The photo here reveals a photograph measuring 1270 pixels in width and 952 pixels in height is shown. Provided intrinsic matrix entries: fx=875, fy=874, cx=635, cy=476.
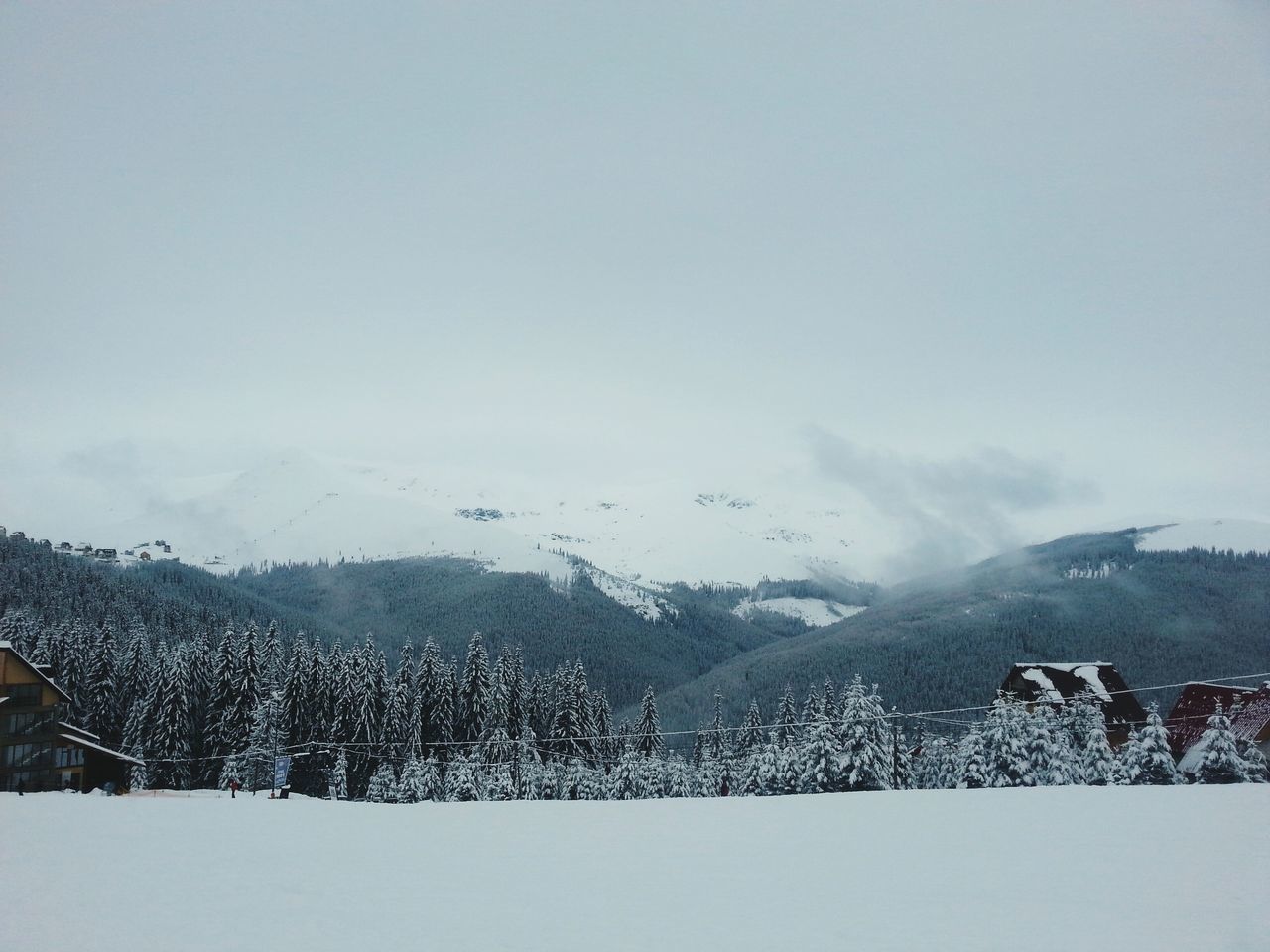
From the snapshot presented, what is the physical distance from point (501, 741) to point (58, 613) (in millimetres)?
64991

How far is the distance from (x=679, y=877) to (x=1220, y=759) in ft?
105

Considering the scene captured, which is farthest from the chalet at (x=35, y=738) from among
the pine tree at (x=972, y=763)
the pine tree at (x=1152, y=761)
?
the pine tree at (x=1152, y=761)

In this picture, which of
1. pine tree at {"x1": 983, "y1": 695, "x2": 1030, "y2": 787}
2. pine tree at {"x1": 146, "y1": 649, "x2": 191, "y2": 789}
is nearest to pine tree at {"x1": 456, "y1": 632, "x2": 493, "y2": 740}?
pine tree at {"x1": 146, "y1": 649, "x2": 191, "y2": 789}

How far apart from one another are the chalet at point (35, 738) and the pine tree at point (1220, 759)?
55264 millimetres

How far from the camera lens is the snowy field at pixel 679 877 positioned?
11.0 meters

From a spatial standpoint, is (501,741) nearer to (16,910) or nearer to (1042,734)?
(1042,734)

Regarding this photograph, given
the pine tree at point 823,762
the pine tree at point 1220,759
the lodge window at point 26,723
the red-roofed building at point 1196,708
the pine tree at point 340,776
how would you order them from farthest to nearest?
the pine tree at point 340,776, the red-roofed building at point 1196,708, the lodge window at point 26,723, the pine tree at point 823,762, the pine tree at point 1220,759

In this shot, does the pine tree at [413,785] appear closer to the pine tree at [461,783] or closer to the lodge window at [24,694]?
the pine tree at [461,783]

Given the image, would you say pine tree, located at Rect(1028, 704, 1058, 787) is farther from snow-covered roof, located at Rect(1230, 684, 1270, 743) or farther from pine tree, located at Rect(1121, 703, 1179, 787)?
snow-covered roof, located at Rect(1230, 684, 1270, 743)

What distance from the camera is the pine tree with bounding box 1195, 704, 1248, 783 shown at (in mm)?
35219

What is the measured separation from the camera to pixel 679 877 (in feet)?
46.3

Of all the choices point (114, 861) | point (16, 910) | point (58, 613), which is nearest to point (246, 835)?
point (114, 861)

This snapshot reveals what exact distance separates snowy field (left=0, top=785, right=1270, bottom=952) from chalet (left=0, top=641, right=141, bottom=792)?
2981cm

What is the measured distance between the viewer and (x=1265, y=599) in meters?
196
